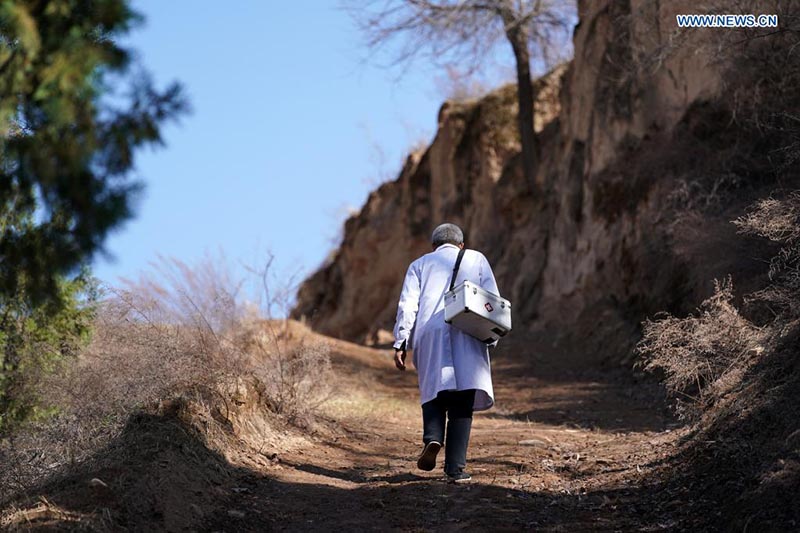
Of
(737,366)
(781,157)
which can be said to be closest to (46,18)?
(737,366)

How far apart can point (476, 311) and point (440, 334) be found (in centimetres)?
41

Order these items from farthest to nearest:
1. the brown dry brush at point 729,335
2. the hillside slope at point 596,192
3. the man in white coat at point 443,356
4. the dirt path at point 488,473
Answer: the hillside slope at point 596,192
the brown dry brush at point 729,335
the man in white coat at point 443,356
the dirt path at point 488,473

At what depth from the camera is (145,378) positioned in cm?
812

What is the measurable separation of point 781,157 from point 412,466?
5764 mm

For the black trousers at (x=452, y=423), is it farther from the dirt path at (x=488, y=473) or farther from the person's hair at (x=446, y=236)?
the person's hair at (x=446, y=236)

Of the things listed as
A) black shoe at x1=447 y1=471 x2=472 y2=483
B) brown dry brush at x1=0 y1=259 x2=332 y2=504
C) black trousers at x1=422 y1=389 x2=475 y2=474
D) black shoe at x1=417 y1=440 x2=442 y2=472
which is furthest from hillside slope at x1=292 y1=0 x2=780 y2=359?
black shoe at x1=447 y1=471 x2=472 y2=483

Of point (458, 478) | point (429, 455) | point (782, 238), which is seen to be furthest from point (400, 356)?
point (782, 238)

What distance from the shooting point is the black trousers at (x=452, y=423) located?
7723 mm

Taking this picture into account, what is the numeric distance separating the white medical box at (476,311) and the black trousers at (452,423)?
43 centimetres

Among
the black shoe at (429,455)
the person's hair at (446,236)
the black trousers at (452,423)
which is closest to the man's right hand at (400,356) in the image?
the black trousers at (452,423)

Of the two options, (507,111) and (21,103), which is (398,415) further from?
(507,111)

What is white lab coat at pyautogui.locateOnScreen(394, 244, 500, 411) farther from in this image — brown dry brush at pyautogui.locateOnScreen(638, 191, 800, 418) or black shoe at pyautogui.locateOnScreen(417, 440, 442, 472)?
brown dry brush at pyautogui.locateOnScreen(638, 191, 800, 418)

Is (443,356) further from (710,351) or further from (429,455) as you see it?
(710,351)

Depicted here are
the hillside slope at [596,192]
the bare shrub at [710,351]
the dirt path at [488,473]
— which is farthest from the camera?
the hillside slope at [596,192]
